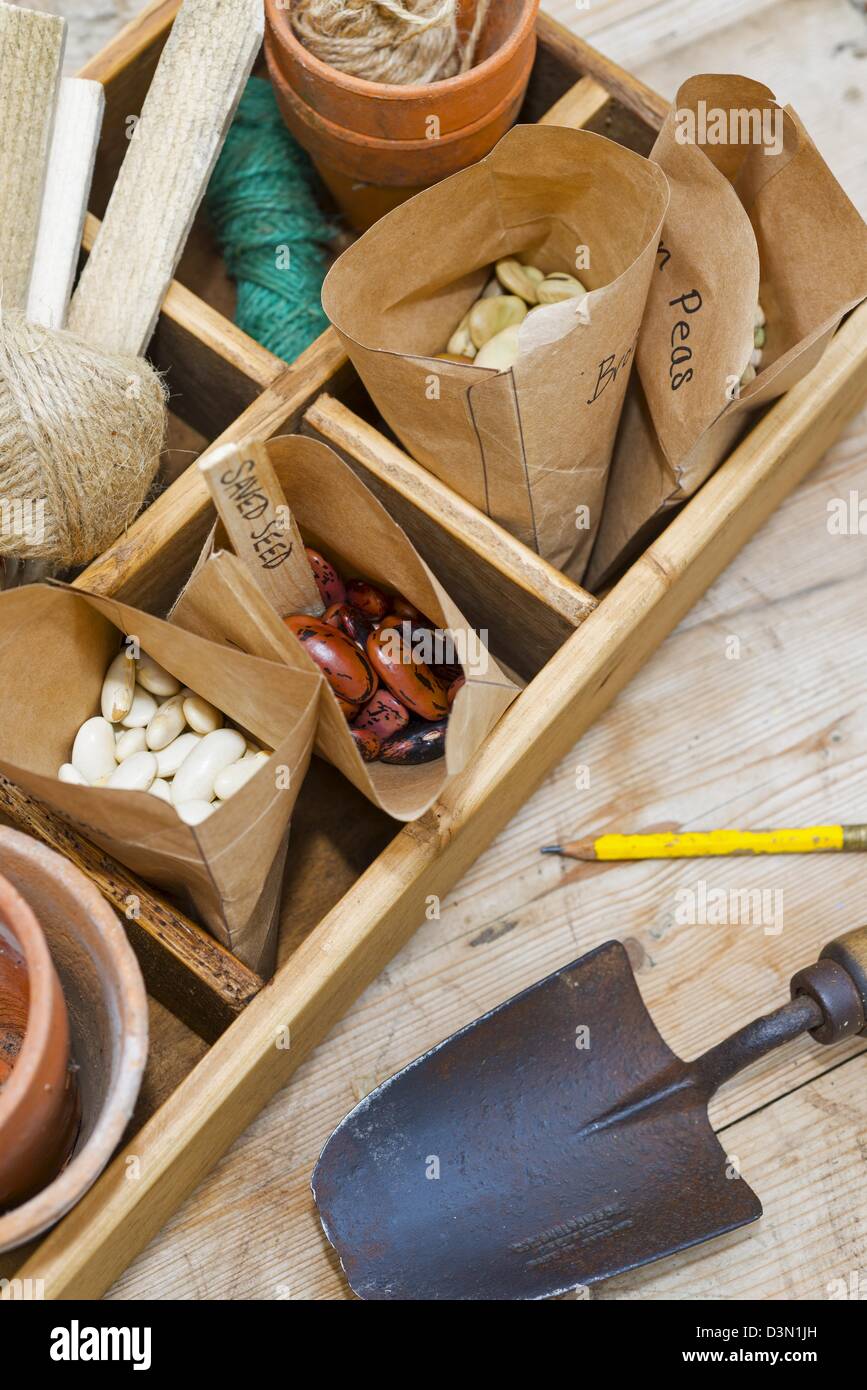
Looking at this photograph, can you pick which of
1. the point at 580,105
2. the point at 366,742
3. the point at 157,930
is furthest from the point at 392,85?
the point at 157,930

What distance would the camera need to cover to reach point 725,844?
816mm

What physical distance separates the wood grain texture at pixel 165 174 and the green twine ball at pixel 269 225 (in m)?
0.07

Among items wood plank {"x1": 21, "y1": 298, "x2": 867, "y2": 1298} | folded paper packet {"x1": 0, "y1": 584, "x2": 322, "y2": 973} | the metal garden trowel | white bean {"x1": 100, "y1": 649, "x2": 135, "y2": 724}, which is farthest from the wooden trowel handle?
white bean {"x1": 100, "y1": 649, "x2": 135, "y2": 724}

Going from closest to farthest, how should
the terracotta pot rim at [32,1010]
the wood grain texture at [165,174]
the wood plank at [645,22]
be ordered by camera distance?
the terracotta pot rim at [32,1010] → the wood grain texture at [165,174] → the wood plank at [645,22]

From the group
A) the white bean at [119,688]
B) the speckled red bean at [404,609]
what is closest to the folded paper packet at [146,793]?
the white bean at [119,688]

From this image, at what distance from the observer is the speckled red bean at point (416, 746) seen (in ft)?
2.31

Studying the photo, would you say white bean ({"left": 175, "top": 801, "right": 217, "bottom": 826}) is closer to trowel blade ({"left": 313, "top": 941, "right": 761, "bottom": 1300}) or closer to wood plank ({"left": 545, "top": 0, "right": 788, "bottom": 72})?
trowel blade ({"left": 313, "top": 941, "right": 761, "bottom": 1300})

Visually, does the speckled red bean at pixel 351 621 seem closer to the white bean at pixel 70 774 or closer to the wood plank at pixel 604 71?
the white bean at pixel 70 774

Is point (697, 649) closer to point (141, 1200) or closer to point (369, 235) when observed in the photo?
point (369, 235)

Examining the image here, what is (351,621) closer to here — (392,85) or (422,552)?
(422,552)

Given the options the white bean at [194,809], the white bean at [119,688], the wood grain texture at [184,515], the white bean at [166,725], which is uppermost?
the wood grain texture at [184,515]

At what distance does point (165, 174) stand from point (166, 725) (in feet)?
1.04

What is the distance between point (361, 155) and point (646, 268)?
0.19 meters

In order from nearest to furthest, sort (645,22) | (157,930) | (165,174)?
(157,930)
(165,174)
(645,22)
